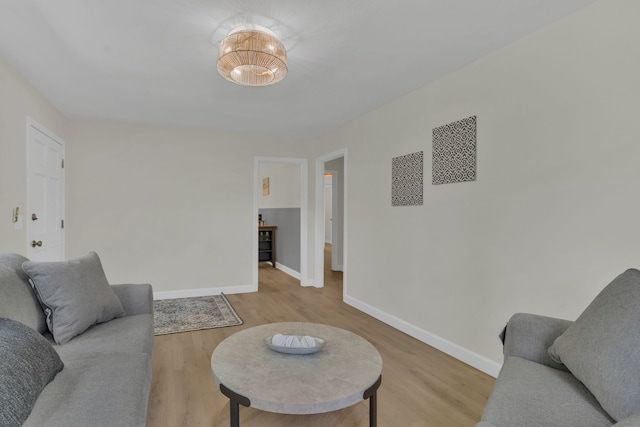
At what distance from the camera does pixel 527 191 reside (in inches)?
87.3

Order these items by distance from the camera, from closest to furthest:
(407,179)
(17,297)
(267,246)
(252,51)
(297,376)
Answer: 1. (297,376)
2. (17,297)
3. (252,51)
4. (407,179)
5. (267,246)

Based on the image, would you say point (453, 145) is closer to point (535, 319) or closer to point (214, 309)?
point (535, 319)

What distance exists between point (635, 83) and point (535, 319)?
1292 mm

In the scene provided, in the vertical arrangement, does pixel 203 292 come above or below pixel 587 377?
below

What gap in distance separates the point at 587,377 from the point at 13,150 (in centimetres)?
381

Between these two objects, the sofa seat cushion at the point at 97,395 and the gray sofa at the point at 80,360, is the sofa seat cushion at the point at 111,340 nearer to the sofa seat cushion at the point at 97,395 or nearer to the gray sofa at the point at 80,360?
the gray sofa at the point at 80,360

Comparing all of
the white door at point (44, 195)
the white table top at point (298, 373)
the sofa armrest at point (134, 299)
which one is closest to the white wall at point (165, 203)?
the white door at point (44, 195)

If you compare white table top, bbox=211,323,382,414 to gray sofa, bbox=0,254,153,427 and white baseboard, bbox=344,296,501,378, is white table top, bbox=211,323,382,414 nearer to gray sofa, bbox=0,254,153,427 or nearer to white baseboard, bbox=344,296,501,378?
gray sofa, bbox=0,254,153,427

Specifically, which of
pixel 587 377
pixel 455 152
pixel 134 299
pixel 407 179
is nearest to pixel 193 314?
pixel 134 299

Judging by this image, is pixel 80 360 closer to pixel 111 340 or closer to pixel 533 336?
pixel 111 340

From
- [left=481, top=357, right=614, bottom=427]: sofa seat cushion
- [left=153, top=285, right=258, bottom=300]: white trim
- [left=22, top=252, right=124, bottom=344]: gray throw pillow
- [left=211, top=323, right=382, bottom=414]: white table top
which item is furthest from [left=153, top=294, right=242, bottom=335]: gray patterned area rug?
[left=481, top=357, right=614, bottom=427]: sofa seat cushion

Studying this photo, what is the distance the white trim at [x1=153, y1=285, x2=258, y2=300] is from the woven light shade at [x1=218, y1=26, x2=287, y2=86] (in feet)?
10.8

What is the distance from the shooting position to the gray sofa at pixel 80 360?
1.15 metres

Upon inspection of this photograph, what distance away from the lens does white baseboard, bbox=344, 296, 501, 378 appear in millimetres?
2465
